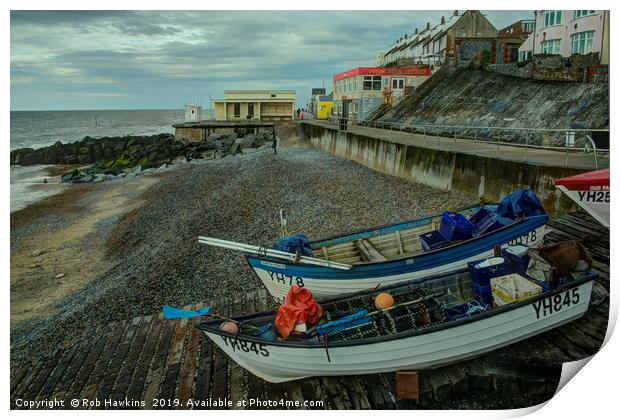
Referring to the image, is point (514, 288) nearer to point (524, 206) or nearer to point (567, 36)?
point (524, 206)

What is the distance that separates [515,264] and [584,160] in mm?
5722

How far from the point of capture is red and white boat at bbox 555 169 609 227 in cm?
504

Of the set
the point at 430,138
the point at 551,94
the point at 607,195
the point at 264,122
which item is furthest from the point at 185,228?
the point at 264,122

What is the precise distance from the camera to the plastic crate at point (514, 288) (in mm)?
4707

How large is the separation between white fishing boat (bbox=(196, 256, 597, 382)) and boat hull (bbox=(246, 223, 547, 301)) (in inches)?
44.3

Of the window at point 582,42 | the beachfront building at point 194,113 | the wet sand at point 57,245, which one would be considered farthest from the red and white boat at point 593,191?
the beachfront building at point 194,113

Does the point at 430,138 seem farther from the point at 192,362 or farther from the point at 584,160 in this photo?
the point at 192,362

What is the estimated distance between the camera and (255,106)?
39.4 meters

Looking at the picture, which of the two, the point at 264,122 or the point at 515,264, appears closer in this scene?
the point at 515,264

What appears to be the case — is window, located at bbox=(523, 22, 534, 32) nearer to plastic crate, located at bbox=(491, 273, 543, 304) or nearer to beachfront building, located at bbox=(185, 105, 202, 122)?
plastic crate, located at bbox=(491, 273, 543, 304)

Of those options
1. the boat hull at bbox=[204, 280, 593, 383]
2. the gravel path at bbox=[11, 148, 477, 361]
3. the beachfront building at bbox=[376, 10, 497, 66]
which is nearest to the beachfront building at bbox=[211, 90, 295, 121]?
the beachfront building at bbox=[376, 10, 497, 66]

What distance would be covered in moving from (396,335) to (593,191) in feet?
9.39

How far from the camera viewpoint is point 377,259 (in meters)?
6.86

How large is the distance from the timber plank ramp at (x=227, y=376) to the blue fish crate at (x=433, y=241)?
2.01 metres
